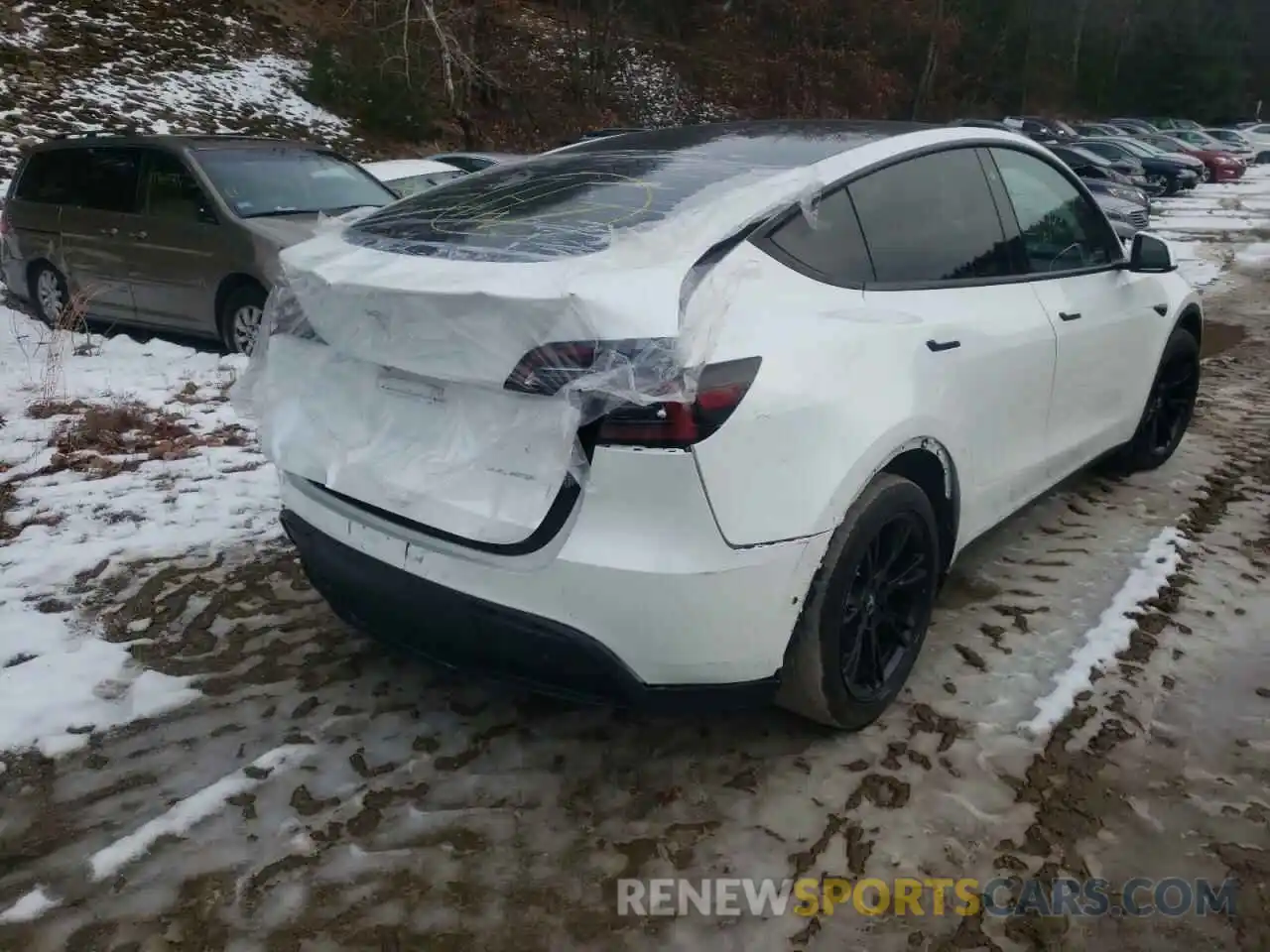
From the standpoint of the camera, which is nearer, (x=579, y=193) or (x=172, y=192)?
(x=579, y=193)

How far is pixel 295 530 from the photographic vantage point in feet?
9.97

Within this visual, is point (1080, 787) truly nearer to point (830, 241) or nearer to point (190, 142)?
point (830, 241)

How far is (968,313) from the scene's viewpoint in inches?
126

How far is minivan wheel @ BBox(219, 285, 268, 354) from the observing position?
23.6 ft

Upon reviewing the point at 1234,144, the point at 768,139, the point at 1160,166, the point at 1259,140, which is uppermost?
the point at 1259,140

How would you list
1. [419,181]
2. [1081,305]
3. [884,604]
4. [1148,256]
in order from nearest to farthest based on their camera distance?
[884,604] → [1081,305] → [1148,256] → [419,181]

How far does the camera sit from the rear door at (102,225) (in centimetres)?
786

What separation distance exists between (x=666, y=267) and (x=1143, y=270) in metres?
2.76

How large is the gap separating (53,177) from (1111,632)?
8.72m

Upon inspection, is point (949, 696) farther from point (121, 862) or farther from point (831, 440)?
point (121, 862)

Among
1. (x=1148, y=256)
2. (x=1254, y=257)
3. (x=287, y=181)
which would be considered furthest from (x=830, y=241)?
(x=1254, y=257)

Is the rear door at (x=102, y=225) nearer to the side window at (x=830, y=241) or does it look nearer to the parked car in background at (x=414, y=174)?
the parked car in background at (x=414, y=174)

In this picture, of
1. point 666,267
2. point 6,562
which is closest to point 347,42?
point 6,562

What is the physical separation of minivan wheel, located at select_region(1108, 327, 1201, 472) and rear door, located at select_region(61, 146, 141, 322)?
6.97 metres
